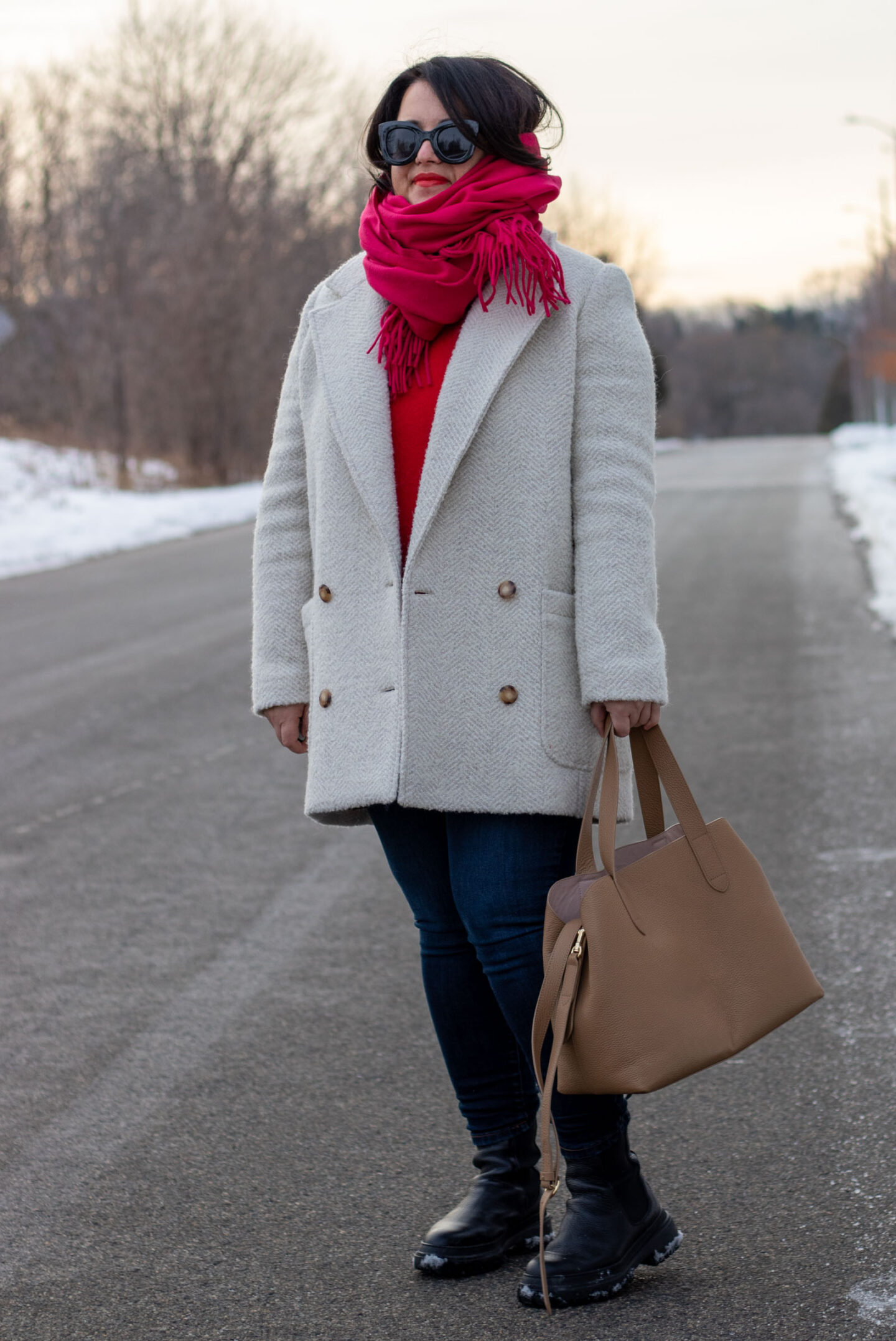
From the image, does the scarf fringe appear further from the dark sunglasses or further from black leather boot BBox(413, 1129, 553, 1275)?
black leather boot BBox(413, 1129, 553, 1275)

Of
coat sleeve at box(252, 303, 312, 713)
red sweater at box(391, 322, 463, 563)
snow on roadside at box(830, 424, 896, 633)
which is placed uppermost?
red sweater at box(391, 322, 463, 563)

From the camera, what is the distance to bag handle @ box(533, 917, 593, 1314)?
2.28 metres

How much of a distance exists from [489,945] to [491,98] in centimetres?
135

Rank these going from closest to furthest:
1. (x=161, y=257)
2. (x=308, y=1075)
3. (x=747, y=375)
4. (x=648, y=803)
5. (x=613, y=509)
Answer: (x=613, y=509), (x=648, y=803), (x=308, y=1075), (x=161, y=257), (x=747, y=375)

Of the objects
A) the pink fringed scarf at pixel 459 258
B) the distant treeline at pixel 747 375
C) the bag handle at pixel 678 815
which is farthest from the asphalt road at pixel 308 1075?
the distant treeline at pixel 747 375

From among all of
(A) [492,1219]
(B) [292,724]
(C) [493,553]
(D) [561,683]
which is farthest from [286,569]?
(A) [492,1219]

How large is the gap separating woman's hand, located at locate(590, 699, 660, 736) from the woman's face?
867mm

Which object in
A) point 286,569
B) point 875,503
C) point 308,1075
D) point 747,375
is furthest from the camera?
point 747,375

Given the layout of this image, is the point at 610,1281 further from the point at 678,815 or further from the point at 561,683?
the point at 561,683

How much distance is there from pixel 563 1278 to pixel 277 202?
122 feet

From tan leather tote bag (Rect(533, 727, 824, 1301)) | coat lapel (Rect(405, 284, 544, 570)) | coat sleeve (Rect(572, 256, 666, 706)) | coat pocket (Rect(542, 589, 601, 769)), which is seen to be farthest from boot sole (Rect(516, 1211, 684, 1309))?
coat lapel (Rect(405, 284, 544, 570))

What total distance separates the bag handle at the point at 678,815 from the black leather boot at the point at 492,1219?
0.63 m

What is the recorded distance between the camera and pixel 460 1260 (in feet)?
8.53

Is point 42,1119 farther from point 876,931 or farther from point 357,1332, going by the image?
point 876,931
